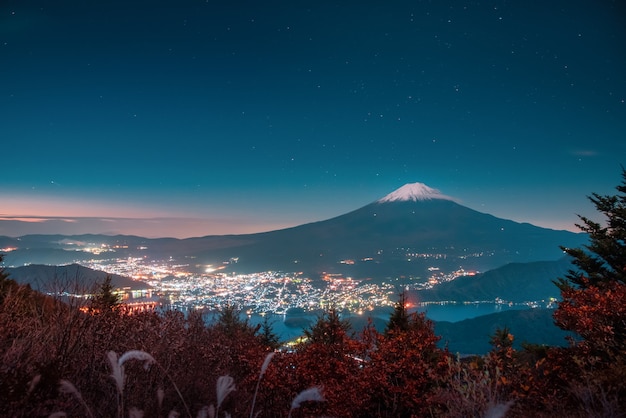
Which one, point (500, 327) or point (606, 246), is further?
point (500, 327)

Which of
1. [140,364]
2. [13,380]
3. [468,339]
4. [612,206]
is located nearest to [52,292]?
[140,364]

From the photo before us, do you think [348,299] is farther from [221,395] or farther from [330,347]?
[221,395]

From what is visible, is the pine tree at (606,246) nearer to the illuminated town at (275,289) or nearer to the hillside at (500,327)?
the illuminated town at (275,289)

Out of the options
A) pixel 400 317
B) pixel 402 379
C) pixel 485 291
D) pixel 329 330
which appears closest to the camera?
pixel 402 379

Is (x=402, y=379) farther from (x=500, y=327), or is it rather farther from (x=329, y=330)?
(x=500, y=327)

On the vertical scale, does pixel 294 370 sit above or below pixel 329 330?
above

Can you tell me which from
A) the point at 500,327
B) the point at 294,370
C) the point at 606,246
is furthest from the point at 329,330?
the point at 500,327

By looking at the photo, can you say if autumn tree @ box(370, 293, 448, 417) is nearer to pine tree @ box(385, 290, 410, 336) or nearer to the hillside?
pine tree @ box(385, 290, 410, 336)

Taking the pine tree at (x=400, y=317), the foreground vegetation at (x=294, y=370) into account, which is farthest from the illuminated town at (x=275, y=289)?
the foreground vegetation at (x=294, y=370)

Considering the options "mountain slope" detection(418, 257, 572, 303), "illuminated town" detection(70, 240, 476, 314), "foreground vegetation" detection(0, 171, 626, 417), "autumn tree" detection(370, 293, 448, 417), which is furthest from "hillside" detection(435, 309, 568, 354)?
"foreground vegetation" detection(0, 171, 626, 417)

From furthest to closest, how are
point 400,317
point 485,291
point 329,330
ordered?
point 485,291, point 400,317, point 329,330
